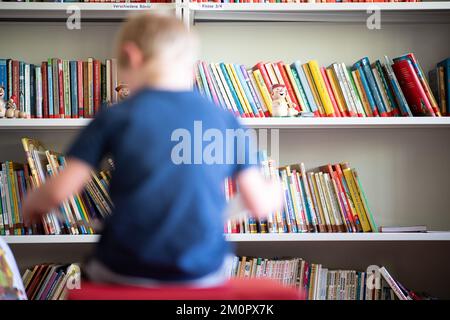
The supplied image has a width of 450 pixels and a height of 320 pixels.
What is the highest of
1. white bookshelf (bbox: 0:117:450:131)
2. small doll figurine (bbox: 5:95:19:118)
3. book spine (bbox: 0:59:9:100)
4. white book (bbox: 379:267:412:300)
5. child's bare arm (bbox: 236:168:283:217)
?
book spine (bbox: 0:59:9:100)

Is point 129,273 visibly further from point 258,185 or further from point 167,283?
point 258,185

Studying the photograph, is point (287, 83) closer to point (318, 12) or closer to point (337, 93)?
point (337, 93)

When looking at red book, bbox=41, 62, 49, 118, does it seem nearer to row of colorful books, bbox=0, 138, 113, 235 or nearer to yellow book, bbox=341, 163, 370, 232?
row of colorful books, bbox=0, 138, 113, 235

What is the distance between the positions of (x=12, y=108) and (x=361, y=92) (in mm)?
1168

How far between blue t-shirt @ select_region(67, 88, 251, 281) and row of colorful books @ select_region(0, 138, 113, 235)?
115cm

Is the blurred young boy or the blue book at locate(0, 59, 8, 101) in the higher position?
the blue book at locate(0, 59, 8, 101)

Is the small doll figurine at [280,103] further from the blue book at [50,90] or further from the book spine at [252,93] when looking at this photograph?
the blue book at [50,90]

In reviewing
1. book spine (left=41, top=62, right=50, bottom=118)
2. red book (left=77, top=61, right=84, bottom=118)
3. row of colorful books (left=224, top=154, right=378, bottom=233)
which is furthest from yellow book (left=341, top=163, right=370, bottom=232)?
book spine (left=41, top=62, right=50, bottom=118)

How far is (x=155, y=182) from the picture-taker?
35.1 inches

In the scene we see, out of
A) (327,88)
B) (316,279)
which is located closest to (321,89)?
(327,88)

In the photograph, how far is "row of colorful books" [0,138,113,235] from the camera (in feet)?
6.72

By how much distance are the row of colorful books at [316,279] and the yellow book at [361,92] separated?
54 centimetres

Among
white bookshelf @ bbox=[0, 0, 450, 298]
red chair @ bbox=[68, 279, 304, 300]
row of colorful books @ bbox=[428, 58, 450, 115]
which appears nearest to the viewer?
red chair @ bbox=[68, 279, 304, 300]

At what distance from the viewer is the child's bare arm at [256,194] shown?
3.09ft
